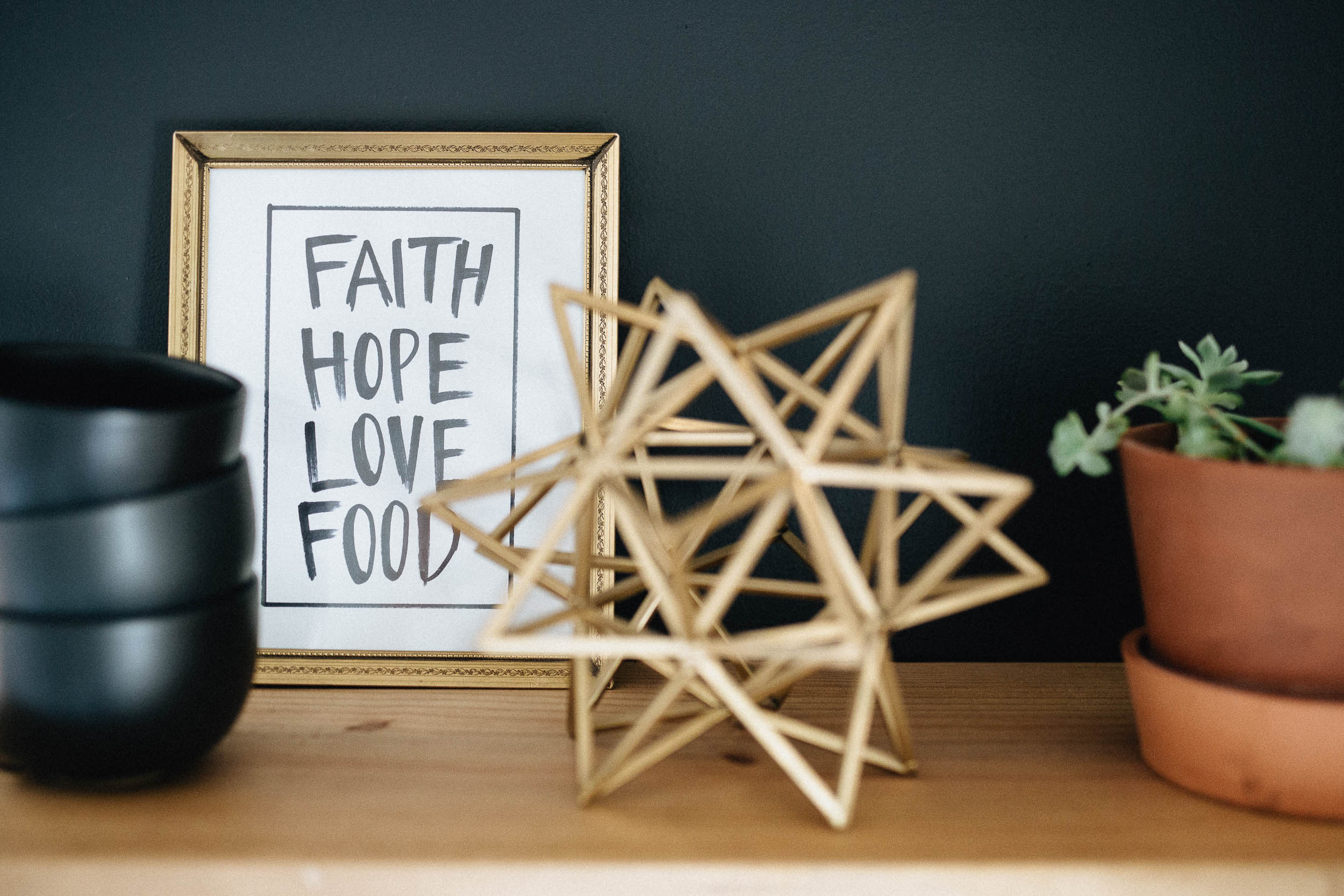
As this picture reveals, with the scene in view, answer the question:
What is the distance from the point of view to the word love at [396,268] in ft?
2.17

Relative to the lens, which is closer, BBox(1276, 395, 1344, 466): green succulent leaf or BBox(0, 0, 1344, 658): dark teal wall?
BBox(1276, 395, 1344, 466): green succulent leaf

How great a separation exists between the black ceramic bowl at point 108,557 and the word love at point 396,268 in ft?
0.79

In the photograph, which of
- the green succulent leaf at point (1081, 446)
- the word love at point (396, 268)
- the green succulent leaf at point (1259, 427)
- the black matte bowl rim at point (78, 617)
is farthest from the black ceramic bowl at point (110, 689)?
the green succulent leaf at point (1259, 427)

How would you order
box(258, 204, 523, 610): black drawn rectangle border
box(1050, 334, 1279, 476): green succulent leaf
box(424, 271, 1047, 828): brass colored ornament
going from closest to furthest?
box(424, 271, 1047, 828): brass colored ornament, box(1050, 334, 1279, 476): green succulent leaf, box(258, 204, 523, 610): black drawn rectangle border

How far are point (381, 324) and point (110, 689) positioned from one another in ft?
1.02

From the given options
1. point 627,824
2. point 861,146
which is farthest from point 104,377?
point 861,146

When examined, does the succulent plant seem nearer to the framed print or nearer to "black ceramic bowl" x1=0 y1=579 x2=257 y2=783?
the framed print

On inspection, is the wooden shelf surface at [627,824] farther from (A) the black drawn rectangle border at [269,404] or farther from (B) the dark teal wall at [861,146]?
(B) the dark teal wall at [861,146]

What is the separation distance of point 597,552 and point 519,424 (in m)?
0.11

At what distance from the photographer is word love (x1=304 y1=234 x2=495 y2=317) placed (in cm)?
66

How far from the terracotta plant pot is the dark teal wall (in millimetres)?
242

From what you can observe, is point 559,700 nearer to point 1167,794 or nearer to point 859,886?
point 859,886

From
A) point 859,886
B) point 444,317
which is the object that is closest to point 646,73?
point 444,317

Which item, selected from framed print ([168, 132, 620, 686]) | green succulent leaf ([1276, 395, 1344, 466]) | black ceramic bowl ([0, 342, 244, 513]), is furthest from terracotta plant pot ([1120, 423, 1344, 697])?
black ceramic bowl ([0, 342, 244, 513])
